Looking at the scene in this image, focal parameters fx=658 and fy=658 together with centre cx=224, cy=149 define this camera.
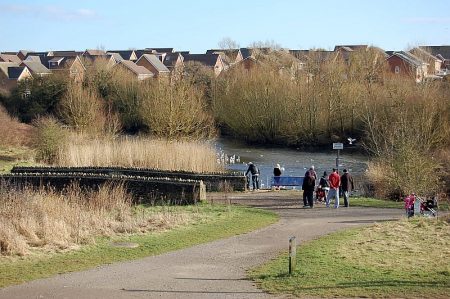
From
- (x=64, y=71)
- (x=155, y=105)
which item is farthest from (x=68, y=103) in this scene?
(x=64, y=71)

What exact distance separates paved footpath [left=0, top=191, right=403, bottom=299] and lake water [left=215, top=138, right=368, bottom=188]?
17.7 metres

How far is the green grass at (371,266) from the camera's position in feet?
40.4

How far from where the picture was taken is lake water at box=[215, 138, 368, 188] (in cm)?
4247

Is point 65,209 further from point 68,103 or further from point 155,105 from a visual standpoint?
point 68,103

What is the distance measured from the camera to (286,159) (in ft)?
161

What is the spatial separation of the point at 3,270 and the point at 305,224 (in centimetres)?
963

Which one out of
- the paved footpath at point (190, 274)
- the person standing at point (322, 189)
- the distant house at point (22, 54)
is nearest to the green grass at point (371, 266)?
the paved footpath at point (190, 274)

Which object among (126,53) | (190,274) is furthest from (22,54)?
(190,274)

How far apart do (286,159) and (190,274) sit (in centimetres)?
3558

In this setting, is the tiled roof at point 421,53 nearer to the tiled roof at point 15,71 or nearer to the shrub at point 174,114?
the shrub at point 174,114

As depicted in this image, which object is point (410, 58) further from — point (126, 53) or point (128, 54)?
point (126, 53)

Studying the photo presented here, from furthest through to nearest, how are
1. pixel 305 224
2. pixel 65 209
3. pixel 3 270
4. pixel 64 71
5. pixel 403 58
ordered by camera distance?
1. pixel 403 58
2. pixel 64 71
3. pixel 305 224
4. pixel 65 209
5. pixel 3 270

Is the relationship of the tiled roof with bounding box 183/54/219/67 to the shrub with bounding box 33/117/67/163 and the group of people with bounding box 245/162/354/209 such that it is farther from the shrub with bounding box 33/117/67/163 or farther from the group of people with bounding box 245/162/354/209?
the group of people with bounding box 245/162/354/209

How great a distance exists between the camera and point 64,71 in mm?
64000
